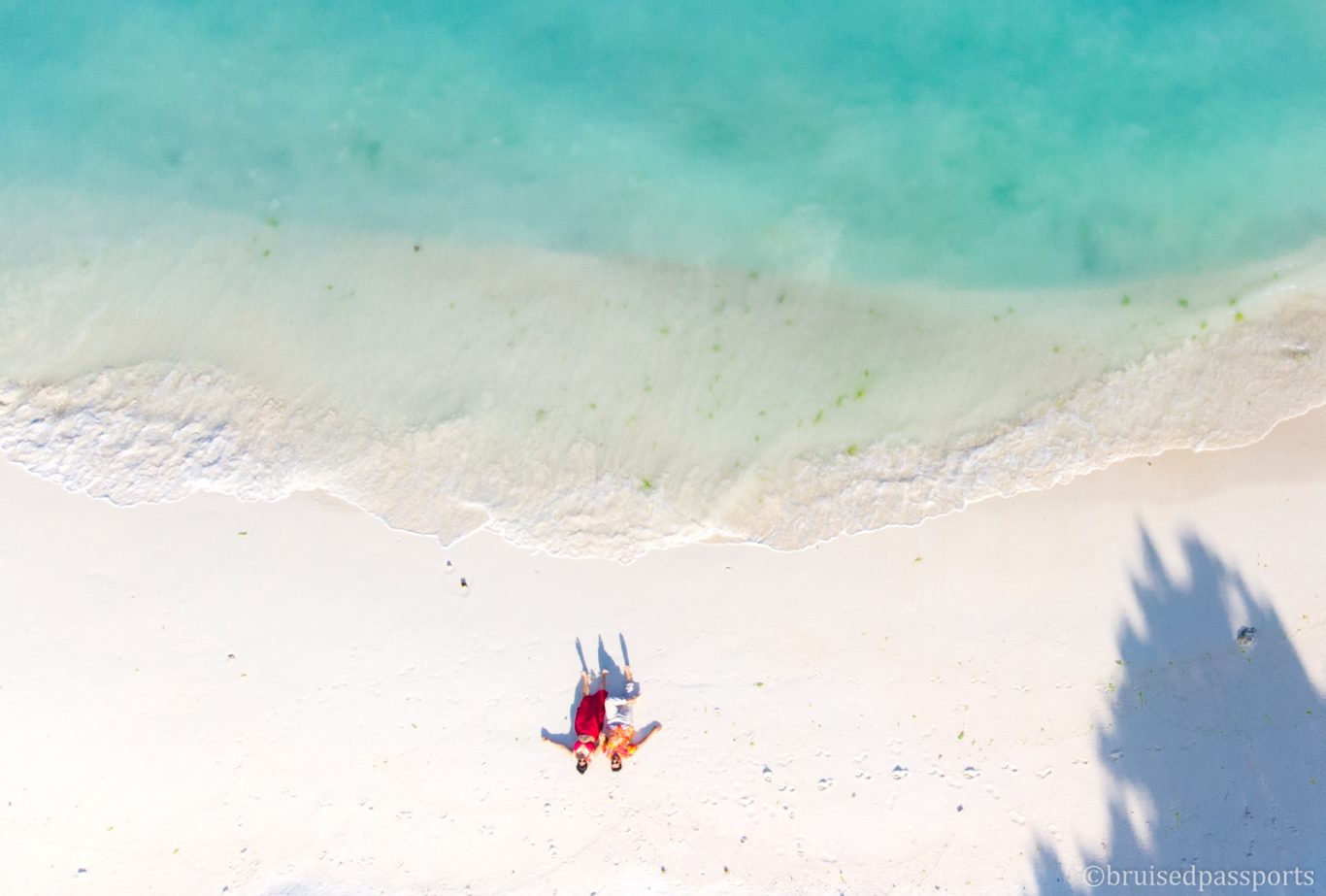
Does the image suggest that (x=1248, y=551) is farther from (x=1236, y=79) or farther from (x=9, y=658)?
(x=9, y=658)

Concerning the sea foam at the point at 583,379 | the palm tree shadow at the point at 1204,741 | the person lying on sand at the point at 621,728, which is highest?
the sea foam at the point at 583,379

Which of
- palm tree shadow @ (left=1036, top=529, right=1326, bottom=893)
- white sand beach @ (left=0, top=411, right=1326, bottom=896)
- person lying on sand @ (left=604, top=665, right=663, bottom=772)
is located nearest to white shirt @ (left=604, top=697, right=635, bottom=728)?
person lying on sand @ (left=604, top=665, right=663, bottom=772)

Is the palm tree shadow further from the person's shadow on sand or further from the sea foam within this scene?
the person's shadow on sand

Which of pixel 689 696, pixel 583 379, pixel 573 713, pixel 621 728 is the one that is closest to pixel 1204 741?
pixel 689 696

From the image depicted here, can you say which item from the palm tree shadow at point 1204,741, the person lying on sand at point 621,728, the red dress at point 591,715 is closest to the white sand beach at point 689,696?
the palm tree shadow at point 1204,741

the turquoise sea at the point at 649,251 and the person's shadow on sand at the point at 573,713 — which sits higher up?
the turquoise sea at the point at 649,251

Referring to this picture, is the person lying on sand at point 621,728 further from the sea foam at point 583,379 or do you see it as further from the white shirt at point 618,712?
the sea foam at point 583,379
